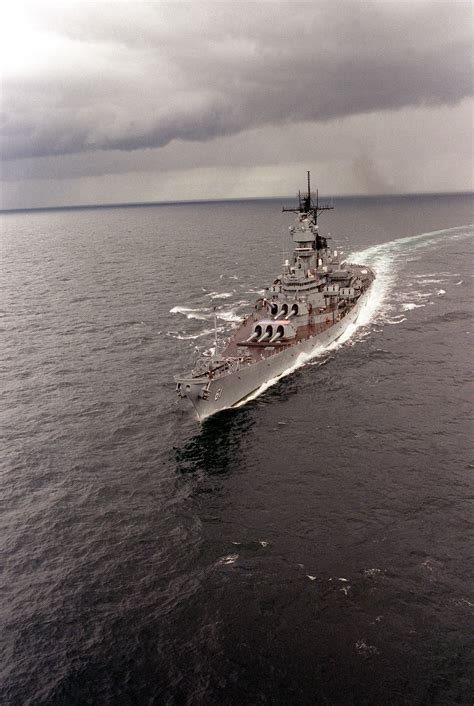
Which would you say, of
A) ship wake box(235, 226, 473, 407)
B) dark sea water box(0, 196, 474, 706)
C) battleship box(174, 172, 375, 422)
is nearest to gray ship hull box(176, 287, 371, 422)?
battleship box(174, 172, 375, 422)

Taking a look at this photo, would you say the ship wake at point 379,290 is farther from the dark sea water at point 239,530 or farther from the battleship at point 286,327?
the dark sea water at point 239,530

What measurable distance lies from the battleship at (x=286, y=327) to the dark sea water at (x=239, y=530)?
247cm

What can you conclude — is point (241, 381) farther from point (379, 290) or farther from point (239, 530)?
point (379, 290)

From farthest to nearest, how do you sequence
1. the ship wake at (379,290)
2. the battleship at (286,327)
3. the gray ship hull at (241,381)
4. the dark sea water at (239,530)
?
the ship wake at (379,290) < the battleship at (286,327) < the gray ship hull at (241,381) < the dark sea water at (239,530)

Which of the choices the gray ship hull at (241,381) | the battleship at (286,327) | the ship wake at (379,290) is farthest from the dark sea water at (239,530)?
the battleship at (286,327)

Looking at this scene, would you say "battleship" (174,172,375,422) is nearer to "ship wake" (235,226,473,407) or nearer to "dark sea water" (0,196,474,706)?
"ship wake" (235,226,473,407)

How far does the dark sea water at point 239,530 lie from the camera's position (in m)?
26.2

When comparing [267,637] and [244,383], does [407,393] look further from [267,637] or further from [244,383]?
[267,637]

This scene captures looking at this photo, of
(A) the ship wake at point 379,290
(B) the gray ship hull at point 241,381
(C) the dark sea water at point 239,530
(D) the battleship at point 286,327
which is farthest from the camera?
(A) the ship wake at point 379,290

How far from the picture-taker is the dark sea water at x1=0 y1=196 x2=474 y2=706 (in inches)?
1033

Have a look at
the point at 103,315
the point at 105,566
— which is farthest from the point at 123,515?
the point at 103,315

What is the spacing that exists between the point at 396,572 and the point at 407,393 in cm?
2773

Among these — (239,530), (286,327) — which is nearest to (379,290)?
(286,327)

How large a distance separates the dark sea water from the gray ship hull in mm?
1585
